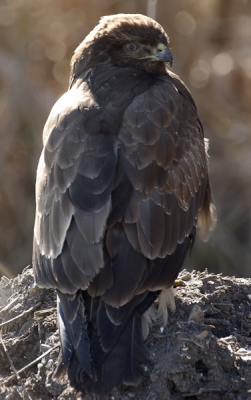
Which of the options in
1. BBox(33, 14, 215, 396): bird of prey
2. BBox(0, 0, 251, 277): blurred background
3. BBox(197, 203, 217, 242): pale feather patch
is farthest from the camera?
BBox(0, 0, 251, 277): blurred background

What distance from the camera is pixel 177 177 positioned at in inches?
200

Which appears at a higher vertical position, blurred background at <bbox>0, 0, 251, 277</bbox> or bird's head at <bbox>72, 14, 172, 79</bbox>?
bird's head at <bbox>72, 14, 172, 79</bbox>

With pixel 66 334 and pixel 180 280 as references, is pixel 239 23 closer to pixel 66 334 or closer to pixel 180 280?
pixel 180 280

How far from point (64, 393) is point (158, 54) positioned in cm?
255

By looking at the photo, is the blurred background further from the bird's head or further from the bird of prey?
the bird of prey

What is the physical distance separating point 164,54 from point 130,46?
0.92ft

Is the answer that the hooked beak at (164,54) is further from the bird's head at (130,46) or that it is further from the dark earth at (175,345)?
the dark earth at (175,345)

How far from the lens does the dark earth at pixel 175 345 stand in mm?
4441

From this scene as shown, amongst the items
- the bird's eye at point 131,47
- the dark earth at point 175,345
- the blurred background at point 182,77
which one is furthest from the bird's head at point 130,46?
the blurred background at point 182,77

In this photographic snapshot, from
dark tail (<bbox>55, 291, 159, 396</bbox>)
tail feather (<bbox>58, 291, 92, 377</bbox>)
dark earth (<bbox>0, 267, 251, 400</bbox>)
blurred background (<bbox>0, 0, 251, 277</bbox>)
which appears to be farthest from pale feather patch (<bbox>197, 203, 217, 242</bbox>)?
blurred background (<bbox>0, 0, 251, 277</bbox>)

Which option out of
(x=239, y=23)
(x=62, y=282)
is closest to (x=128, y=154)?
(x=62, y=282)

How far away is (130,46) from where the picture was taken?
18.4 ft

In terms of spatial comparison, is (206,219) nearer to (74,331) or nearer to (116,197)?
(116,197)

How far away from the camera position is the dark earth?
14.6 ft
